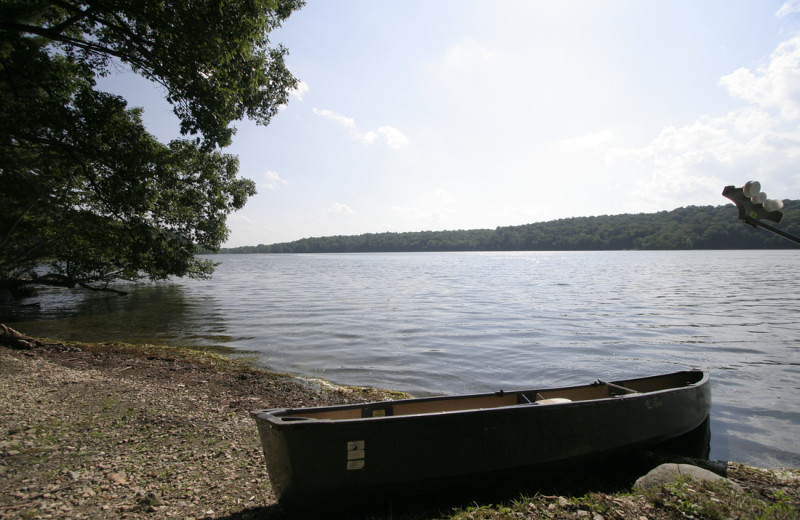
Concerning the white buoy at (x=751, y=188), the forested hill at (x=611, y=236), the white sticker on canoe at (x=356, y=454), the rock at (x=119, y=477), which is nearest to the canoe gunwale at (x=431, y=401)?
the white sticker on canoe at (x=356, y=454)

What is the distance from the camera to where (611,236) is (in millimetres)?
122812

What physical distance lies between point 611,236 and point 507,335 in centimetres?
11989

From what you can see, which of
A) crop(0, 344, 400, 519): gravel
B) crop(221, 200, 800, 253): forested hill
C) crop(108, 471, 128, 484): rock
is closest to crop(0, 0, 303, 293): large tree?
crop(0, 344, 400, 519): gravel

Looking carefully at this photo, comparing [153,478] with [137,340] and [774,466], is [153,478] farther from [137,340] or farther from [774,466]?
[137,340]

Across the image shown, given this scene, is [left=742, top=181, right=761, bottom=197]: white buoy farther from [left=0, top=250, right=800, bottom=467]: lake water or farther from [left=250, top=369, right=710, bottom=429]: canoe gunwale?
[left=0, top=250, right=800, bottom=467]: lake water

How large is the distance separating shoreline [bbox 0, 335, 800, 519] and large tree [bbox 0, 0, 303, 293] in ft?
16.3

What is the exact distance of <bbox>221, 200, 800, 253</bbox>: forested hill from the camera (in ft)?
320

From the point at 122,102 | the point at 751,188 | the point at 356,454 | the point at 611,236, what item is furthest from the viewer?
the point at 611,236

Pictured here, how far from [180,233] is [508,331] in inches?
540

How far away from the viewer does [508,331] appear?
18.0 metres

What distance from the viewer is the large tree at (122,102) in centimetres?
847

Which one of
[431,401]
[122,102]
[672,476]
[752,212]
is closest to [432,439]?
[431,401]

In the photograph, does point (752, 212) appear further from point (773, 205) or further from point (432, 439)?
point (432, 439)

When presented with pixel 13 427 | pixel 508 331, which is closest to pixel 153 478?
pixel 13 427
